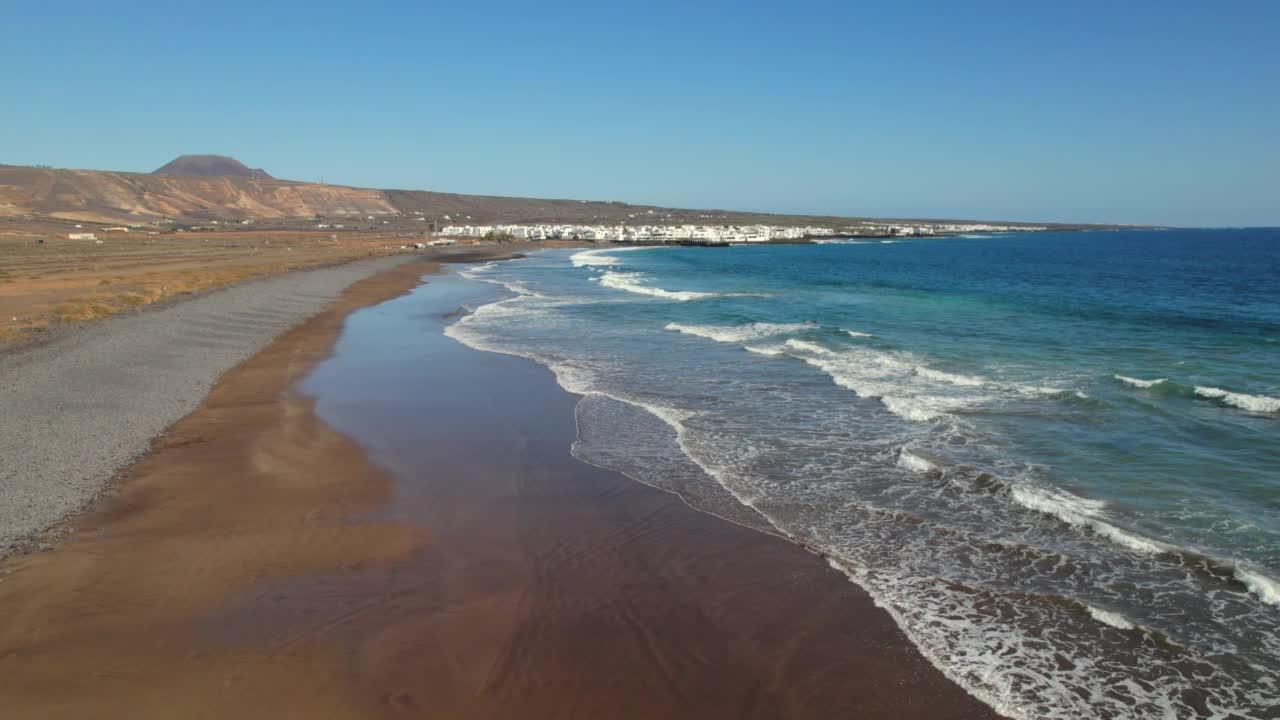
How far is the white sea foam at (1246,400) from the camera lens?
51.0 feet

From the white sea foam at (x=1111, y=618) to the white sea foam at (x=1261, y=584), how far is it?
177 cm

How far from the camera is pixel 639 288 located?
48156 mm

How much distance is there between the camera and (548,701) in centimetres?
609

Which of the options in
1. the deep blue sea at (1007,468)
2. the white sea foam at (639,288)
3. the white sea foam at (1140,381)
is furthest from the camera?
the white sea foam at (639,288)

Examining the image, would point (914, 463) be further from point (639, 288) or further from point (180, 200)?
point (180, 200)

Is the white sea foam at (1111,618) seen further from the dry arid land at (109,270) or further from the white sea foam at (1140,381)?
the dry arid land at (109,270)

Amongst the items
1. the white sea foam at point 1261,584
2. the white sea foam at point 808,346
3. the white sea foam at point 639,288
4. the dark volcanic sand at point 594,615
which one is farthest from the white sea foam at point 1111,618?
the white sea foam at point 639,288

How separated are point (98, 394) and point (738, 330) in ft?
68.3

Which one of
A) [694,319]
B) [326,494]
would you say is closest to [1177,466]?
[326,494]

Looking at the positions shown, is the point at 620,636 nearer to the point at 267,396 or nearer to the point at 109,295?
the point at 267,396

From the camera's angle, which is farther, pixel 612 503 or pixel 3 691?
pixel 612 503

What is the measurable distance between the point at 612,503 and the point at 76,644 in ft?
20.4

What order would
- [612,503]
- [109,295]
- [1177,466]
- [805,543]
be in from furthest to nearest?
1. [109,295]
2. [1177,466]
3. [612,503]
4. [805,543]

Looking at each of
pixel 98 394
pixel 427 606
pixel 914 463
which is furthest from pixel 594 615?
pixel 98 394
